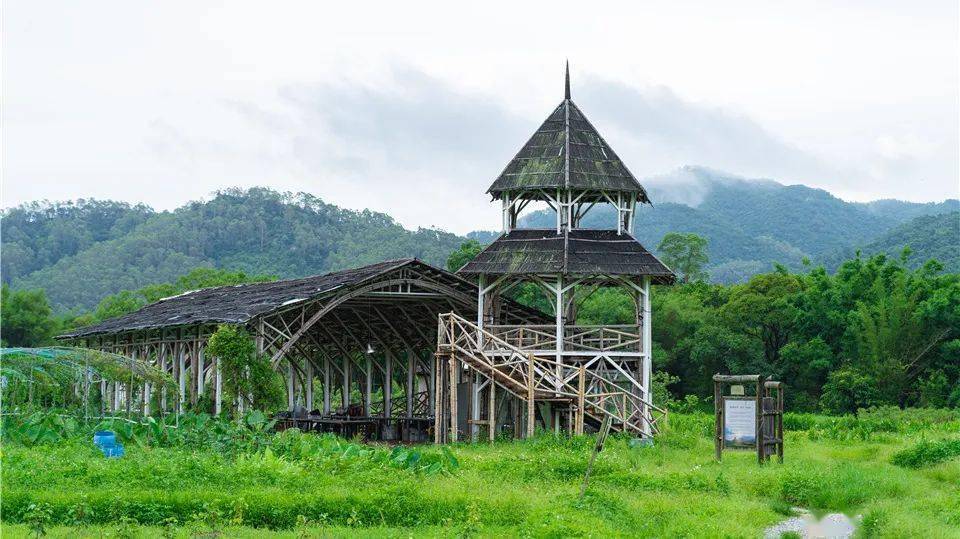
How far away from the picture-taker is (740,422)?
68.8 feet

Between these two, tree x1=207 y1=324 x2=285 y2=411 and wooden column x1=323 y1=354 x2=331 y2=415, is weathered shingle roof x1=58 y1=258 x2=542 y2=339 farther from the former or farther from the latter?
wooden column x1=323 y1=354 x2=331 y2=415

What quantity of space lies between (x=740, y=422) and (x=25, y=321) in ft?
159

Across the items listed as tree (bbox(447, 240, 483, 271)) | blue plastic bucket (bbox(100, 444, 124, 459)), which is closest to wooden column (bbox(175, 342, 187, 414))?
blue plastic bucket (bbox(100, 444, 124, 459))

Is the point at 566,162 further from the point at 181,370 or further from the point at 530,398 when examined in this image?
the point at 181,370

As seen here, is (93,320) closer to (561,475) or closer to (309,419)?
(309,419)

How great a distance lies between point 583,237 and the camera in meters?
30.0

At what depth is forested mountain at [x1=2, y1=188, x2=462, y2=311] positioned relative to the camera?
86875 mm

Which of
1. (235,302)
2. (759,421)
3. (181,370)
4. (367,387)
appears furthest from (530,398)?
(367,387)

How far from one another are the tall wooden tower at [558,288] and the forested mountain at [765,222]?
2513 inches

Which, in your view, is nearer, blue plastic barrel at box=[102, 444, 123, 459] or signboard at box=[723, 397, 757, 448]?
blue plastic barrel at box=[102, 444, 123, 459]

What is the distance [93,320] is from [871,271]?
3760cm

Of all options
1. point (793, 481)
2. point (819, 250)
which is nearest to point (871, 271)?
point (793, 481)

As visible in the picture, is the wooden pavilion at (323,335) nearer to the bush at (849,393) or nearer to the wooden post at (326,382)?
the wooden post at (326,382)

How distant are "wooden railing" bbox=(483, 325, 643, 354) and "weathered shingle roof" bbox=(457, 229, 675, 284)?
1.47 metres
